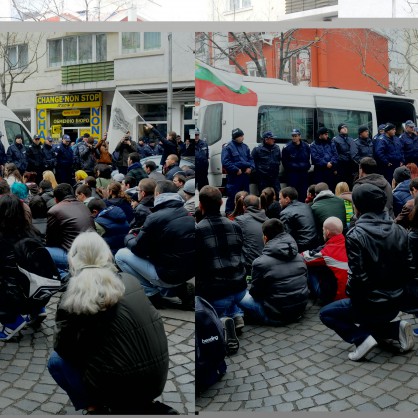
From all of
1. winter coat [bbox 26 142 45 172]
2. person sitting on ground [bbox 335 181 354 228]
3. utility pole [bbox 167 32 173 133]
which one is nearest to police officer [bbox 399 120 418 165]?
person sitting on ground [bbox 335 181 354 228]

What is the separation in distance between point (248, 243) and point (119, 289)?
879 millimetres

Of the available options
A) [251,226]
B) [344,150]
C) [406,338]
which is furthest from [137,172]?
[406,338]

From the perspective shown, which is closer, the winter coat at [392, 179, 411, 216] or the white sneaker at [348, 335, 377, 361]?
the white sneaker at [348, 335, 377, 361]

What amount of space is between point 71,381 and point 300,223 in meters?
1.69

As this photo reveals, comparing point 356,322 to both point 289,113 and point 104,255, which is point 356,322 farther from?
point 104,255

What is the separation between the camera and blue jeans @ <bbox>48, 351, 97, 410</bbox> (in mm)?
3238

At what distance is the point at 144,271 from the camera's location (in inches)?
139

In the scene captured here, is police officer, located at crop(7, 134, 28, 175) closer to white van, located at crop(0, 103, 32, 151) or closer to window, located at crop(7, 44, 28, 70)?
white van, located at crop(0, 103, 32, 151)

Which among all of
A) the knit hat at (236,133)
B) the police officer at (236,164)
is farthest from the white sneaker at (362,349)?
the knit hat at (236,133)

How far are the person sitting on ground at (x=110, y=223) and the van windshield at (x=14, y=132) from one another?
75cm

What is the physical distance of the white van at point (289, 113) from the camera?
3.40m

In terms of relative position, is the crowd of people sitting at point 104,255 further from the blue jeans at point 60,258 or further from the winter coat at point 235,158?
the winter coat at point 235,158

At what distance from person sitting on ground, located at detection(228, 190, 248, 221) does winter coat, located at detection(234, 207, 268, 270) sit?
0.07ft

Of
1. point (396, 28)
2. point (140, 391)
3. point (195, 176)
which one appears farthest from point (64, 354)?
point (396, 28)
